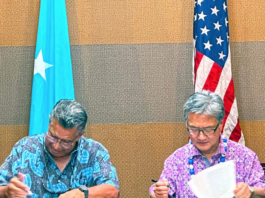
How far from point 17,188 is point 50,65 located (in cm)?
165

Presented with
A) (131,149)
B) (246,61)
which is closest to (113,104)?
(131,149)

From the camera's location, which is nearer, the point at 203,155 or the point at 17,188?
the point at 17,188

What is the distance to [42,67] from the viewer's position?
3795mm

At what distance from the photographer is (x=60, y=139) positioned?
2.51 metres

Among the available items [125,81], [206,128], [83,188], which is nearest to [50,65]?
[125,81]

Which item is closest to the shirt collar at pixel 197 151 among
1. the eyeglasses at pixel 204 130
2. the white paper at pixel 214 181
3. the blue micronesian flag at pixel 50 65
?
the eyeglasses at pixel 204 130

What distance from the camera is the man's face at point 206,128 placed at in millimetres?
2604

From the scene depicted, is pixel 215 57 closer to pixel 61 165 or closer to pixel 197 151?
pixel 197 151

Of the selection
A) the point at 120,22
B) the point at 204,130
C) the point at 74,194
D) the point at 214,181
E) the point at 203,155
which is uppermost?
the point at 120,22

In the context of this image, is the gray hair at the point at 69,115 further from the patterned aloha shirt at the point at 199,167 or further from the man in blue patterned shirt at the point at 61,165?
the patterned aloha shirt at the point at 199,167

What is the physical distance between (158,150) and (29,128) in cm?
121

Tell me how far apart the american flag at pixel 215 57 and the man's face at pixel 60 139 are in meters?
1.49

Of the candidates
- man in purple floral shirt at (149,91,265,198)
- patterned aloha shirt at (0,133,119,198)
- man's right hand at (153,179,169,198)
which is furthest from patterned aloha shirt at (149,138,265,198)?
patterned aloha shirt at (0,133,119,198)

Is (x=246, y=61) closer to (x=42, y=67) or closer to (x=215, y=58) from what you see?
(x=215, y=58)
